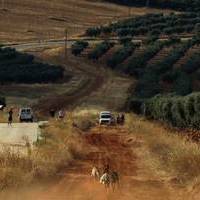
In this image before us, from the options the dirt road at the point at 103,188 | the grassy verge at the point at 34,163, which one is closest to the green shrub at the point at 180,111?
the dirt road at the point at 103,188

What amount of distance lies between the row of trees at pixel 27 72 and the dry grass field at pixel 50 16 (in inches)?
1050

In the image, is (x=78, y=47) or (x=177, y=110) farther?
(x=78, y=47)

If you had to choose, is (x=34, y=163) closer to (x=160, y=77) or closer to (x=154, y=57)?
(x=160, y=77)

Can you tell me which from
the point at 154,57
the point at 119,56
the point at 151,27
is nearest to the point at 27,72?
the point at 119,56

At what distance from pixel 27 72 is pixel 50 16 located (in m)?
54.8

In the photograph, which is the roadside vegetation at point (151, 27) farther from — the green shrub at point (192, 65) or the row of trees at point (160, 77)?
the green shrub at point (192, 65)

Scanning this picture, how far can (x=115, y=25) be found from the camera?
131 metres

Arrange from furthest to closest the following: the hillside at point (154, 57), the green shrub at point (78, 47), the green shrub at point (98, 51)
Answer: the green shrub at point (78, 47)
the green shrub at point (98, 51)
the hillside at point (154, 57)

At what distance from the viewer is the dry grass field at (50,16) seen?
427 ft

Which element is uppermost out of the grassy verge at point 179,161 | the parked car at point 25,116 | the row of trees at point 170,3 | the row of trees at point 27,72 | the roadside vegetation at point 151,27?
the row of trees at point 170,3

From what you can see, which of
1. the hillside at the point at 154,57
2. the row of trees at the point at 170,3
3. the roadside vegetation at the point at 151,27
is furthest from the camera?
the row of trees at the point at 170,3

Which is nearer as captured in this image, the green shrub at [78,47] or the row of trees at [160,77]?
the row of trees at [160,77]

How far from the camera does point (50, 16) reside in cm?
14538

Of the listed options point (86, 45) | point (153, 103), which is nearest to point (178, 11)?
point (86, 45)
